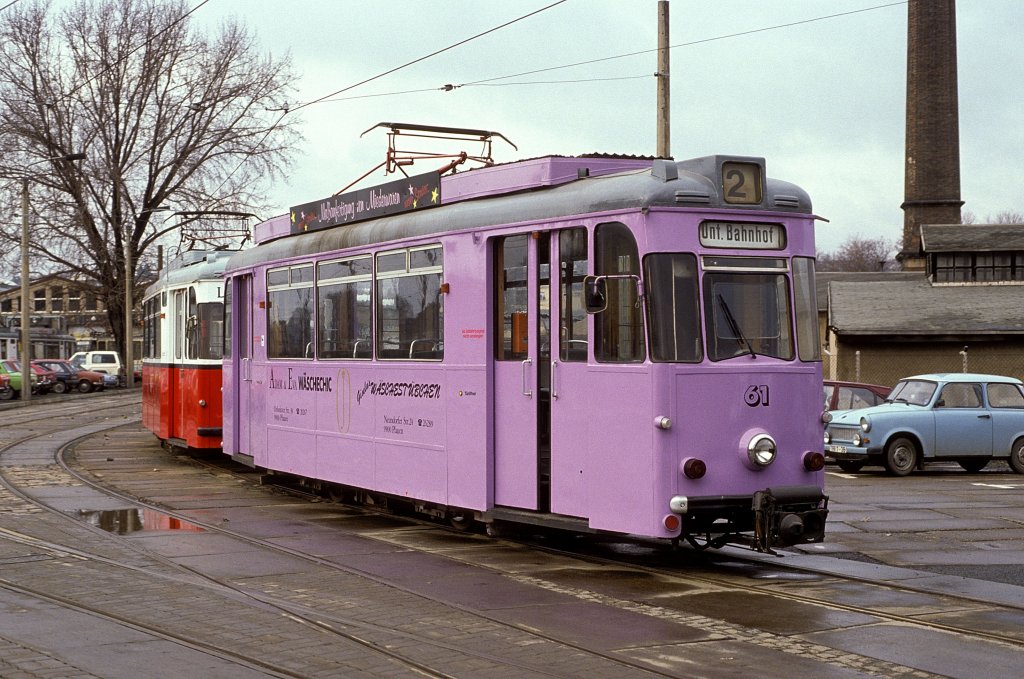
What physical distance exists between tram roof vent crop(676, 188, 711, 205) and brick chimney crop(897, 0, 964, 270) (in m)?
45.6

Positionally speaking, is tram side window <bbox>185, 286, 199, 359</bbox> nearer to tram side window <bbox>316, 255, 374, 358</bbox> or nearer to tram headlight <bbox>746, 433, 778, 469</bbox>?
tram side window <bbox>316, 255, 374, 358</bbox>

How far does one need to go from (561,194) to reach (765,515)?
9.91 ft

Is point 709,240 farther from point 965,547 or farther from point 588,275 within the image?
point 965,547

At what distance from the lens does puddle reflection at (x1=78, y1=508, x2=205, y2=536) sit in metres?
12.8

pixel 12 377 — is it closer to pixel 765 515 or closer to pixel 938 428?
pixel 938 428

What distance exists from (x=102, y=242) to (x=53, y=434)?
27887 mm

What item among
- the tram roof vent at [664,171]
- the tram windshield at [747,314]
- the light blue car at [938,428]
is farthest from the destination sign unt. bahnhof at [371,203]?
the light blue car at [938,428]

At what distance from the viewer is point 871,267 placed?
11900cm

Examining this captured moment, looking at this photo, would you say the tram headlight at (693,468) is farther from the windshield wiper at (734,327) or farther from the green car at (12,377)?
the green car at (12,377)

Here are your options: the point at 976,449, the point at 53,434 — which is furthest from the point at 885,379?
the point at 53,434

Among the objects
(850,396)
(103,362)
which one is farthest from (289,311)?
(103,362)

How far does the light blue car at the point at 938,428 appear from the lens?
2034 cm

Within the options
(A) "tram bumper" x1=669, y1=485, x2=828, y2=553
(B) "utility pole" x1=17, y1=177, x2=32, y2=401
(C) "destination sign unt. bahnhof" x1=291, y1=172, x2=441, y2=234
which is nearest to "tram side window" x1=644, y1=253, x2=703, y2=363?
(A) "tram bumper" x1=669, y1=485, x2=828, y2=553

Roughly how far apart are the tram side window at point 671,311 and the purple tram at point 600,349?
15 millimetres
